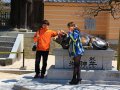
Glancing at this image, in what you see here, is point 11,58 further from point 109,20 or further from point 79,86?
point 109,20

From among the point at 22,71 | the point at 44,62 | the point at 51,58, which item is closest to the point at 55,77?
the point at 44,62

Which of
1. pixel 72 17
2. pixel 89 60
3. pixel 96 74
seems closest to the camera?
pixel 96 74

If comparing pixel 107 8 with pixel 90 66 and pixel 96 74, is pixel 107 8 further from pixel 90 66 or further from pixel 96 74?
pixel 96 74

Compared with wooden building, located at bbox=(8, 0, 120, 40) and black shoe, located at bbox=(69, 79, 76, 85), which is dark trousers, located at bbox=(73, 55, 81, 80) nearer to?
black shoe, located at bbox=(69, 79, 76, 85)

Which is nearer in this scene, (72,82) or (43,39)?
(72,82)

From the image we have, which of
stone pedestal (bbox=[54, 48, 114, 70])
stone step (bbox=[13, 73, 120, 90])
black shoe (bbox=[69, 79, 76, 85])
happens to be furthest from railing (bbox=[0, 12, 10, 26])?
black shoe (bbox=[69, 79, 76, 85])

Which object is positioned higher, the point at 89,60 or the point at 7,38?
the point at 7,38

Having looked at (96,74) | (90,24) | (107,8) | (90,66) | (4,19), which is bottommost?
(96,74)

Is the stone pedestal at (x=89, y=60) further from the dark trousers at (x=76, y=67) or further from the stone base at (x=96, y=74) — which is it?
the dark trousers at (x=76, y=67)

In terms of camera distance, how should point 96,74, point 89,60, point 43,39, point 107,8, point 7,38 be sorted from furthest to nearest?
point 7,38
point 107,8
point 43,39
point 89,60
point 96,74

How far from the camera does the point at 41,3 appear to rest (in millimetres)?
30547

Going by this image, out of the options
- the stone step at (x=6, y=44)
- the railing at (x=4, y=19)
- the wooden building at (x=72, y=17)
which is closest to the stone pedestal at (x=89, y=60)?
the stone step at (x=6, y=44)

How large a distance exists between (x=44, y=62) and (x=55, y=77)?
2.46ft

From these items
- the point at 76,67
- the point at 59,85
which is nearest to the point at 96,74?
the point at 76,67
